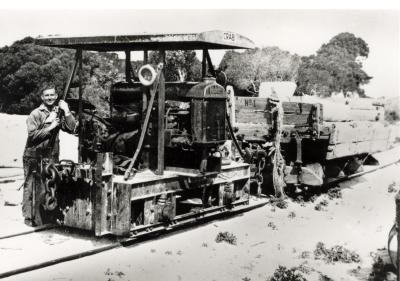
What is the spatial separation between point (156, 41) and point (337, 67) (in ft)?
142

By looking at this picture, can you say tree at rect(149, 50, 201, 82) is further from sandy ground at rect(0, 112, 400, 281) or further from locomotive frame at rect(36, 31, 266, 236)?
locomotive frame at rect(36, 31, 266, 236)

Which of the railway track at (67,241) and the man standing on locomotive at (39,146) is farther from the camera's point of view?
the man standing on locomotive at (39,146)

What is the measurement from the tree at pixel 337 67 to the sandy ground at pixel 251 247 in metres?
31.9

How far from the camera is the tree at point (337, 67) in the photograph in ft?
146

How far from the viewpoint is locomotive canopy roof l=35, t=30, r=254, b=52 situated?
7.64 metres

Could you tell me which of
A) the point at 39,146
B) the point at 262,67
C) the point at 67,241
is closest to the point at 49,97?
the point at 39,146

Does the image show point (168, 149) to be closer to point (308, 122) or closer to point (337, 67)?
point (308, 122)

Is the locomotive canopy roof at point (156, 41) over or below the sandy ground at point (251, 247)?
over

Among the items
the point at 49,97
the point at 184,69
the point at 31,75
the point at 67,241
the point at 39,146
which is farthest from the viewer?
the point at 184,69

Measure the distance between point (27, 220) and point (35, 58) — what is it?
1956 cm

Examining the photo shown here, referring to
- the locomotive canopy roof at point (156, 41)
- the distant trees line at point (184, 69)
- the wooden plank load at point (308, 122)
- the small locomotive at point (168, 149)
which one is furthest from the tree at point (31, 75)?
the locomotive canopy roof at point (156, 41)

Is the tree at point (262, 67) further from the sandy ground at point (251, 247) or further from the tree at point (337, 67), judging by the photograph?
the sandy ground at point (251, 247)

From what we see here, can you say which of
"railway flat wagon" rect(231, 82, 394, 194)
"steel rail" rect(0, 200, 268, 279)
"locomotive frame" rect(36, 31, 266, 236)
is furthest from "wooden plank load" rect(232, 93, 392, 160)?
"locomotive frame" rect(36, 31, 266, 236)

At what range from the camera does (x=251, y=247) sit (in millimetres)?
7918
